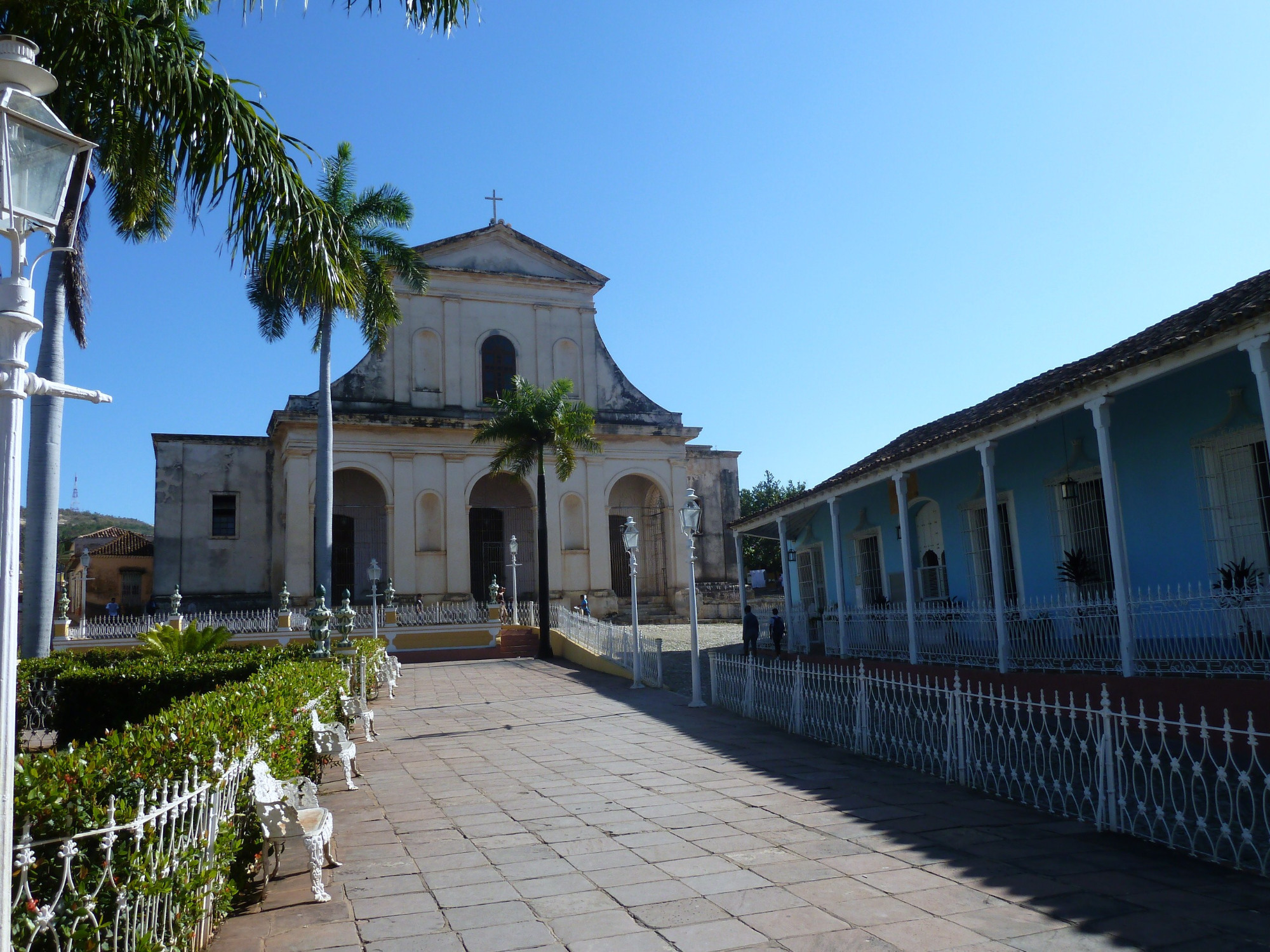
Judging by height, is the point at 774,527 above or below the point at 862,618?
above

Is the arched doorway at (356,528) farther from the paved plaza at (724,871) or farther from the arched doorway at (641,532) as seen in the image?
the paved plaza at (724,871)

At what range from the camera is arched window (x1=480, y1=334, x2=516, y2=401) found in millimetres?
28719

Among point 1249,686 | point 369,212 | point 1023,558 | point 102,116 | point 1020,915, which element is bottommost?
point 1020,915

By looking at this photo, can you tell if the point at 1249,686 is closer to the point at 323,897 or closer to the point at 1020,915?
the point at 1020,915

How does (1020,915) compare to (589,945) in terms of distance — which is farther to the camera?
(1020,915)

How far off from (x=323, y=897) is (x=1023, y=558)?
34.9 feet

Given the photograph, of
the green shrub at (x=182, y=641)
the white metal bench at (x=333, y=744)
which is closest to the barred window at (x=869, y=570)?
the white metal bench at (x=333, y=744)

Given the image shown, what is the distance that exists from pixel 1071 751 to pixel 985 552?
25.7 ft

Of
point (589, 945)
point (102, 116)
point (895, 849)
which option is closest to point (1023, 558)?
point (895, 849)

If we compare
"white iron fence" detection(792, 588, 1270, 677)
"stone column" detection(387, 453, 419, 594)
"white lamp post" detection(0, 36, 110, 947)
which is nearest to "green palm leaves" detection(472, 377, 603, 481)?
"stone column" detection(387, 453, 419, 594)

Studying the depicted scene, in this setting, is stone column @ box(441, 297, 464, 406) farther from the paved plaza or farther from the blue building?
the paved plaza

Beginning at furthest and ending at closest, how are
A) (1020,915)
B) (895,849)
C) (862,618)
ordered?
1. (862,618)
2. (895,849)
3. (1020,915)

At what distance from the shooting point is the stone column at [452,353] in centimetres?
2794

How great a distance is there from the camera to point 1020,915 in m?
4.38
